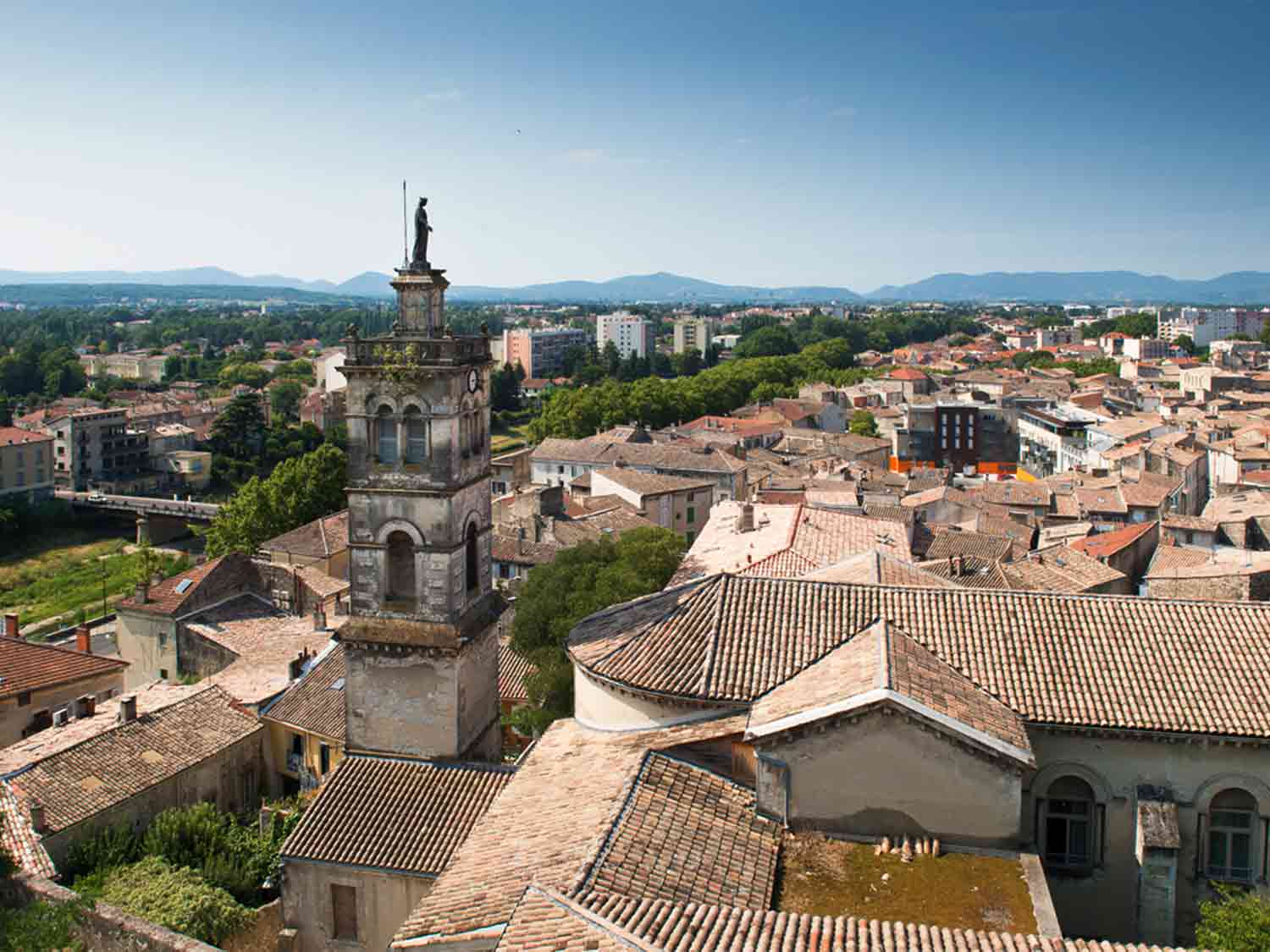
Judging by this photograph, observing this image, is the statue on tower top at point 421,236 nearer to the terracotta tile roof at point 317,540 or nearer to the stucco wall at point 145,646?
the stucco wall at point 145,646

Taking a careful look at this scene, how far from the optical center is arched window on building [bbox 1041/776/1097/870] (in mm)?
19000

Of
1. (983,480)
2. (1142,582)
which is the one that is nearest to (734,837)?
(1142,582)

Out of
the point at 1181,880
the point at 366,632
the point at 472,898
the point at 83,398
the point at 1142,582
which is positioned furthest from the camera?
the point at 83,398

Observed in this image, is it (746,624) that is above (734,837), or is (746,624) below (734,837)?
above

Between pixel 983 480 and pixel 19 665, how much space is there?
200ft

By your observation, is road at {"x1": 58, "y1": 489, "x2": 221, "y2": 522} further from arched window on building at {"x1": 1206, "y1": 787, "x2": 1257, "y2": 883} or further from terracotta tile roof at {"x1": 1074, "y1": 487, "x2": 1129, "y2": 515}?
arched window on building at {"x1": 1206, "y1": 787, "x2": 1257, "y2": 883}

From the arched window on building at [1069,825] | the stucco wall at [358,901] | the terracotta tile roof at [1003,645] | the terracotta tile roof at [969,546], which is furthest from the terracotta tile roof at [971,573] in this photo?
the stucco wall at [358,901]

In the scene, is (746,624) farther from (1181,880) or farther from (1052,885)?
(1181,880)

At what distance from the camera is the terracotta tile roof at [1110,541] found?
47.6 metres

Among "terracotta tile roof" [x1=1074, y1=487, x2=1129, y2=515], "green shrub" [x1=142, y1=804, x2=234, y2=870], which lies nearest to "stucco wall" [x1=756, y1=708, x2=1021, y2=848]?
"green shrub" [x1=142, y1=804, x2=234, y2=870]

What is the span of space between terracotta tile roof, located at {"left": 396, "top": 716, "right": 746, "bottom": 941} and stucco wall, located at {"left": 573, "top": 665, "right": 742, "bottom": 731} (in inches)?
6.9

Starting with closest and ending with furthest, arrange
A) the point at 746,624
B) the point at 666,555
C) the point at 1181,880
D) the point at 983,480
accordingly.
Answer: the point at 1181,880, the point at 746,624, the point at 666,555, the point at 983,480

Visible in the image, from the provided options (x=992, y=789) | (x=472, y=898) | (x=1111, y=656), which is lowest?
(x=472, y=898)

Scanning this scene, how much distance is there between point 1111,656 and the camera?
64.6 feet
